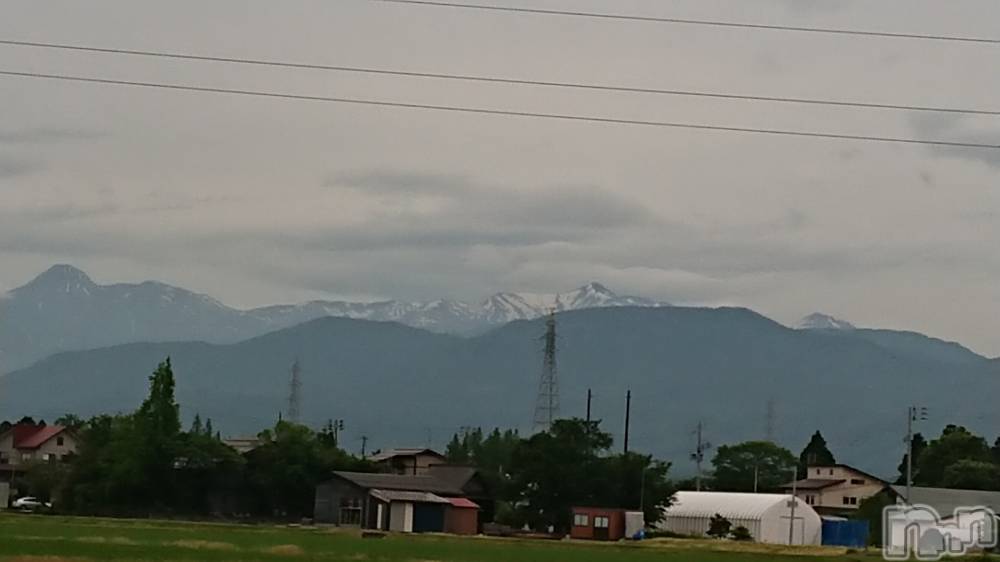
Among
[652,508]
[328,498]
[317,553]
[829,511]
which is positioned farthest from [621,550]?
[829,511]

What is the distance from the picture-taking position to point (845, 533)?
91875 mm

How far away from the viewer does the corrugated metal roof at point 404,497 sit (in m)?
96.0

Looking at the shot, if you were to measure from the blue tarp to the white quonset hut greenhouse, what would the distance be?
0.47 meters

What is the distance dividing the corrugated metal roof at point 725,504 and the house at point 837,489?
1176 inches

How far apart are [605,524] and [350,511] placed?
1596 centimetres

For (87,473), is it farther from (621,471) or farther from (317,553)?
(317,553)

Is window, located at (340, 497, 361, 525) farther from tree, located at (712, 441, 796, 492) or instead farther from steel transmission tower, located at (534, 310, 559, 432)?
tree, located at (712, 441, 796, 492)

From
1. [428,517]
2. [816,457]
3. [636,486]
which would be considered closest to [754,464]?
[816,457]

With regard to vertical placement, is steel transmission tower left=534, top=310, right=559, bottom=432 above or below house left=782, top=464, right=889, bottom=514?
above

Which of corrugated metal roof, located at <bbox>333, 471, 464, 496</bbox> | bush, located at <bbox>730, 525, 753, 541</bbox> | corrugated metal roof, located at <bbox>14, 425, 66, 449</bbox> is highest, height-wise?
corrugated metal roof, located at <bbox>14, 425, 66, 449</bbox>

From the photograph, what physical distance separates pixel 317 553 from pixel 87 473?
55.7 m

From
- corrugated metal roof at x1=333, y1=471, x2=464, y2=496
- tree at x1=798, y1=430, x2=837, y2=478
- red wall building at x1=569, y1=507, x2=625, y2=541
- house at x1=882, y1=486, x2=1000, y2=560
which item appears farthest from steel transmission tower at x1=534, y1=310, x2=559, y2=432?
house at x1=882, y1=486, x2=1000, y2=560

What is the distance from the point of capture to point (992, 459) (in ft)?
457

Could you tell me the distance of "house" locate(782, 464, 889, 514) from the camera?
134 meters
